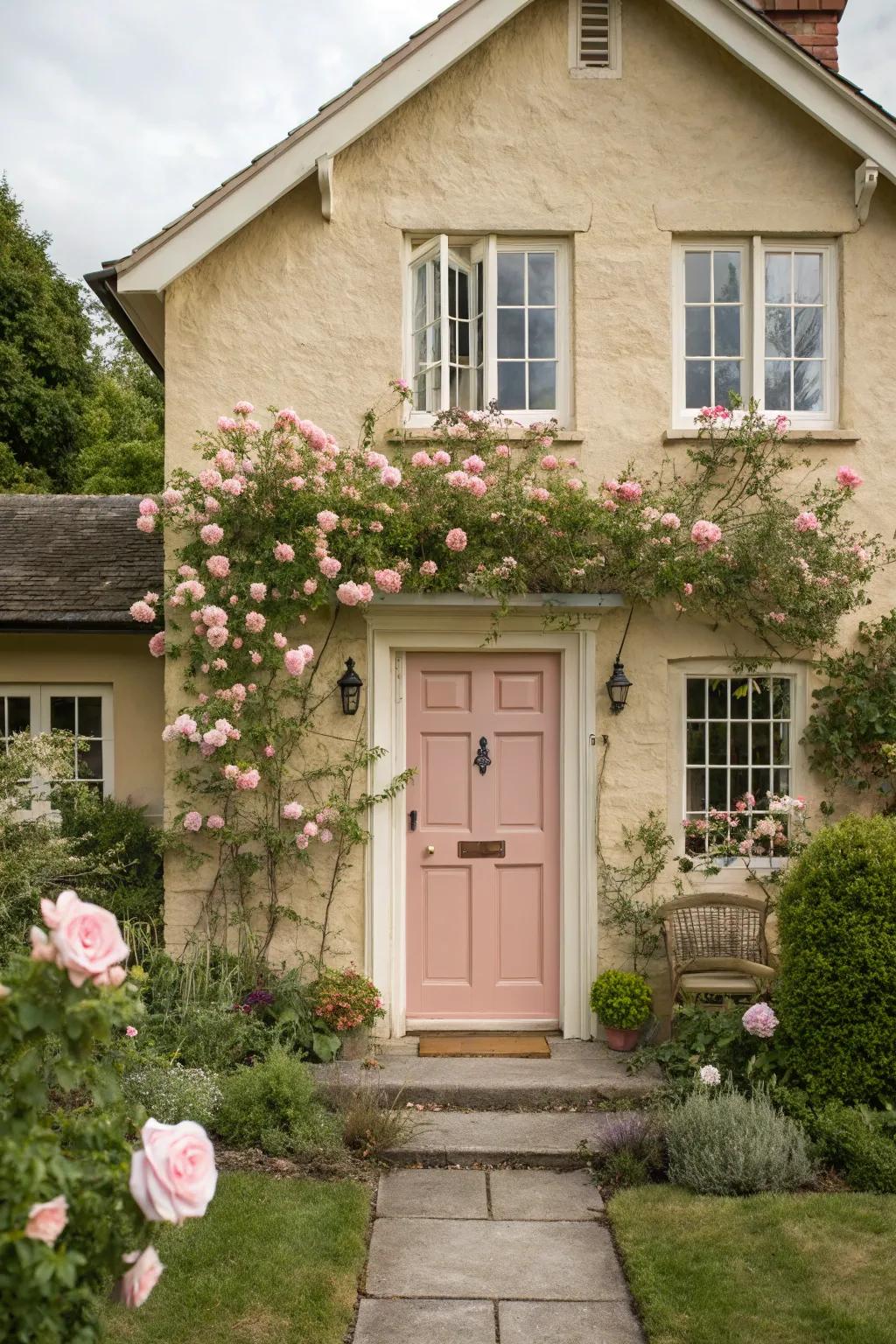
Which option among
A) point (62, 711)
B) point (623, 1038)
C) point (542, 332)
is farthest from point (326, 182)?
point (623, 1038)

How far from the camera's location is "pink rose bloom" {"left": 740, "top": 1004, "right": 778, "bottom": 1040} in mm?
6555

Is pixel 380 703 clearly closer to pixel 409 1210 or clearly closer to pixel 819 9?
pixel 409 1210

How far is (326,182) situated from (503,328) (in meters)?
1.59

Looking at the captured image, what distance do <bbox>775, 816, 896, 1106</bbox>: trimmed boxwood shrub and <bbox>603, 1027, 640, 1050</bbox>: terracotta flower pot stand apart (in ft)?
4.67

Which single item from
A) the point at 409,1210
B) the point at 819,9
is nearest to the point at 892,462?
the point at 819,9

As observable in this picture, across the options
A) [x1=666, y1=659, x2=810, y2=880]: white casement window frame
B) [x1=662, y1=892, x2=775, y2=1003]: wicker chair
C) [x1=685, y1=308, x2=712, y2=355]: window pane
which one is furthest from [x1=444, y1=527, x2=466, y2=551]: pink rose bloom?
[x1=662, y1=892, x2=775, y2=1003]: wicker chair

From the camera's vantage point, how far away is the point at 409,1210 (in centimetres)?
582

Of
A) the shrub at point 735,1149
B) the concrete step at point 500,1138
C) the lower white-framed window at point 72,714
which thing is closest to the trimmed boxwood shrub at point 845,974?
the shrub at point 735,1149

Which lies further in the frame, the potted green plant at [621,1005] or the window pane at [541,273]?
the window pane at [541,273]

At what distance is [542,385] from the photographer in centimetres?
842

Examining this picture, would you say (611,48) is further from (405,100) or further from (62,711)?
(62,711)

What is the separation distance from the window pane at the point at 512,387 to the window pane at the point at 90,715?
4.43 metres

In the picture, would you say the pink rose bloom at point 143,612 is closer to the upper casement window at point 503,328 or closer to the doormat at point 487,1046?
the upper casement window at point 503,328

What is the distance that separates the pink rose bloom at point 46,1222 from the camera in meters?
2.67
